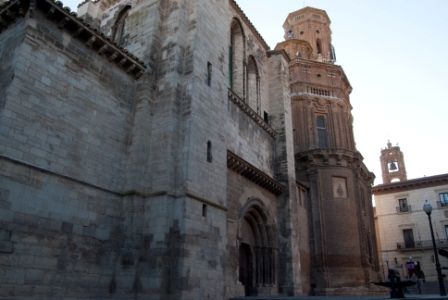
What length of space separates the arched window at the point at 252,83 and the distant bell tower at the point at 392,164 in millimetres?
35238

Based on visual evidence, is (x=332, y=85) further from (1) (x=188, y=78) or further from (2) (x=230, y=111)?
(1) (x=188, y=78)

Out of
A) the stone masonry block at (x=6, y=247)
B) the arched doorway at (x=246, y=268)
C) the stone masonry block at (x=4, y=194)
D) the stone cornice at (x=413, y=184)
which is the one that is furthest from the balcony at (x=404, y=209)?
the stone masonry block at (x=4, y=194)

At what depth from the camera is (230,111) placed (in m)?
16.0

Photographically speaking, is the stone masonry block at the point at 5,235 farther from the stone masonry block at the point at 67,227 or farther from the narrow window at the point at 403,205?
the narrow window at the point at 403,205

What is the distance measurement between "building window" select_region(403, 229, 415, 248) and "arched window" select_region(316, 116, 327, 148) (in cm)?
1833

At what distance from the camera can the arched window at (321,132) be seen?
1037 inches

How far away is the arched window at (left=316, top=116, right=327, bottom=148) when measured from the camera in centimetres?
2633

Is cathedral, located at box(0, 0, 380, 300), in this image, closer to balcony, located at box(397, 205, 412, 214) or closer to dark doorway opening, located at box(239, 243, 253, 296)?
dark doorway opening, located at box(239, 243, 253, 296)

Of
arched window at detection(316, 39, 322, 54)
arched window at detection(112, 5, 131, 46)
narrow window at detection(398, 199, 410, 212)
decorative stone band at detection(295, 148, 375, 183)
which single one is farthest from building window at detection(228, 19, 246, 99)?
narrow window at detection(398, 199, 410, 212)

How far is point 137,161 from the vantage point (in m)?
11.9

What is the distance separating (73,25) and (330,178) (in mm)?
17862

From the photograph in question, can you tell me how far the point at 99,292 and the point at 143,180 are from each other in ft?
10.9

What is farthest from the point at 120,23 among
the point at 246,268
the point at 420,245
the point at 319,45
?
the point at 420,245

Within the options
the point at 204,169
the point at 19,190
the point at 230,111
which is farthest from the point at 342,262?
the point at 19,190
